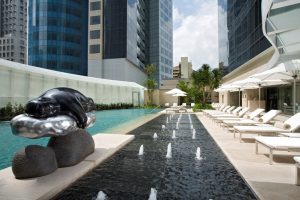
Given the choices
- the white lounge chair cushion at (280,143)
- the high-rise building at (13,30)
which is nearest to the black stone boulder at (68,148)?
the white lounge chair cushion at (280,143)

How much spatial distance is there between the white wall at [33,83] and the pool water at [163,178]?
54.4ft

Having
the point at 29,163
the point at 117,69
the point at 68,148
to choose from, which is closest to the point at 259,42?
the point at 68,148

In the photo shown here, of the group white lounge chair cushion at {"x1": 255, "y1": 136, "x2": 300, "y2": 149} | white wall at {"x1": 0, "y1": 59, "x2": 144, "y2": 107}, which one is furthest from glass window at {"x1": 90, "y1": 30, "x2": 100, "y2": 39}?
white lounge chair cushion at {"x1": 255, "y1": 136, "x2": 300, "y2": 149}

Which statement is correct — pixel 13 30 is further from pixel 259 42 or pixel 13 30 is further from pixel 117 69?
pixel 259 42

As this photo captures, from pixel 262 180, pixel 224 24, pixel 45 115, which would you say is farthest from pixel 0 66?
pixel 224 24

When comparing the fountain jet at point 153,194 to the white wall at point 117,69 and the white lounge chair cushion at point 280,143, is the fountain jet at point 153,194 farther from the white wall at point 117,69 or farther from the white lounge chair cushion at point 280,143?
the white wall at point 117,69

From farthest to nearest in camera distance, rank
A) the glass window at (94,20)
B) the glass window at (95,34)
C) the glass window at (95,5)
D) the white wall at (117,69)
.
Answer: the glass window at (95,5) < the glass window at (94,20) < the glass window at (95,34) < the white wall at (117,69)

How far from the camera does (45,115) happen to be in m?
5.26

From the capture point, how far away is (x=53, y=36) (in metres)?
67.7

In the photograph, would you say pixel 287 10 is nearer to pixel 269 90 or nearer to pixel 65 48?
pixel 269 90

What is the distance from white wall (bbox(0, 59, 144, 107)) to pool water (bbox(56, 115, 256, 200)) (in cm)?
1659

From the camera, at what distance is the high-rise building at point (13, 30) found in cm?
13791

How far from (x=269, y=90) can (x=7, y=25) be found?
15736 centimetres

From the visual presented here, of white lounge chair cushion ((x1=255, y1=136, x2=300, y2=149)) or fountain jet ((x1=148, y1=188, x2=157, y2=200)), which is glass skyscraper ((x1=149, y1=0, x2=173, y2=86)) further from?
fountain jet ((x1=148, y1=188, x2=157, y2=200))
